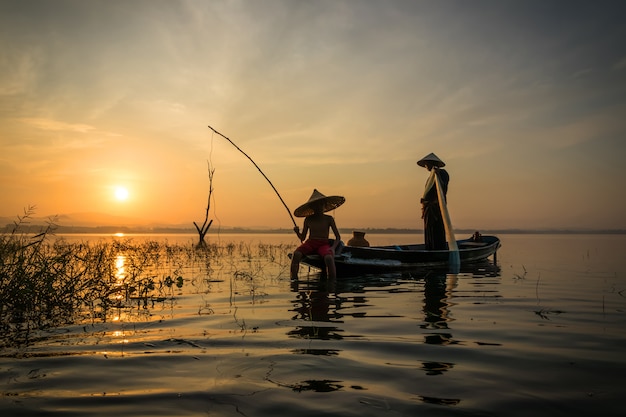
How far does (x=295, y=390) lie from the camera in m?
3.28

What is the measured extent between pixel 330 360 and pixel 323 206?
7243mm

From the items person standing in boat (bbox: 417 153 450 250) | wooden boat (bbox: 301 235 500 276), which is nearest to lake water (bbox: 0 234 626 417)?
wooden boat (bbox: 301 235 500 276)

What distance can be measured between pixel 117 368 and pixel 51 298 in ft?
12.7

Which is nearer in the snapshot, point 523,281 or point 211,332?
point 211,332

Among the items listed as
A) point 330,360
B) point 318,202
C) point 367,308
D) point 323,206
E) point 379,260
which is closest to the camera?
point 330,360

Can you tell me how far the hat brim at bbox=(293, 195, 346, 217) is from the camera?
1061cm

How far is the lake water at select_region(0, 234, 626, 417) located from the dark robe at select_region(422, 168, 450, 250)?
6235 millimetres

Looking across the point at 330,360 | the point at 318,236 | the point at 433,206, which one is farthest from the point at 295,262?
the point at 330,360

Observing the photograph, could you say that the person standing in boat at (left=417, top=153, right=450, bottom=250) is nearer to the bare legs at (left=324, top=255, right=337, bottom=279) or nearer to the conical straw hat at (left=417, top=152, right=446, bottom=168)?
→ the conical straw hat at (left=417, top=152, right=446, bottom=168)

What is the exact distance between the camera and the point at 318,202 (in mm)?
10609

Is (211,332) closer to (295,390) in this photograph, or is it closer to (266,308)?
(266,308)

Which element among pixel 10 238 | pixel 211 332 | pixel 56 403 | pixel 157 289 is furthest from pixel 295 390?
pixel 157 289

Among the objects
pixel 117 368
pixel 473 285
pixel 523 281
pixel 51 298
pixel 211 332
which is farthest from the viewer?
pixel 523 281

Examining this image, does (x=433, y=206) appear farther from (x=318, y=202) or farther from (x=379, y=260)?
(x=318, y=202)
